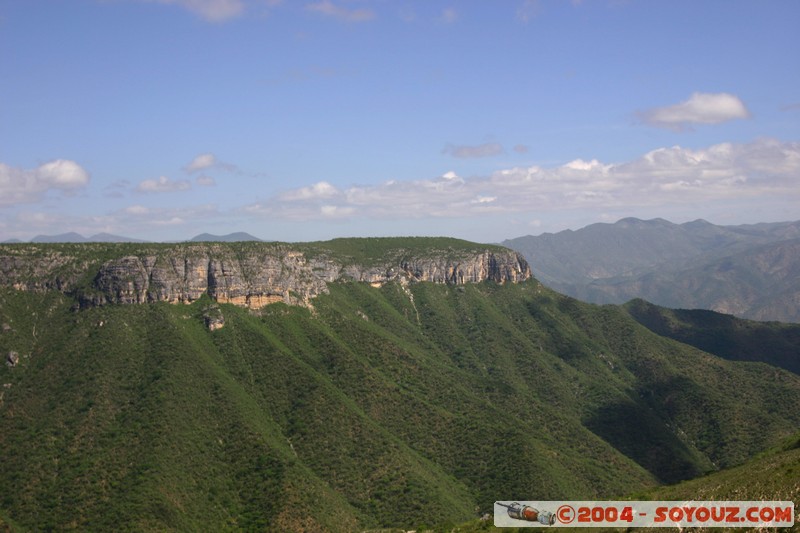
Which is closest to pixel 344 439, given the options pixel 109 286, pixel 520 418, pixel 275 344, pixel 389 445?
pixel 389 445

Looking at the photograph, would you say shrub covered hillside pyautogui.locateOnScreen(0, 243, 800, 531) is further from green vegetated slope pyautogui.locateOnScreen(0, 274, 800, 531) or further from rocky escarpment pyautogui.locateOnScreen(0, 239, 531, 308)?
rocky escarpment pyautogui.locateOnScreen(0, 239, 531, 308)

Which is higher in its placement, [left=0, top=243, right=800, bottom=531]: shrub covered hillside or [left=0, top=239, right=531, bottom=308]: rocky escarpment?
[left=0, top=239, right=531, bottom=308]: rocky escarpment

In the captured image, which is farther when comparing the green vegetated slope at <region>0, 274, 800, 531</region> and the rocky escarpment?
the rocky escarpment

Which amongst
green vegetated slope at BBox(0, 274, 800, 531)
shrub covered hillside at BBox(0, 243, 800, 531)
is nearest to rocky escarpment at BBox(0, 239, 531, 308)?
shrub covered hillside at BBox(0, 243, 800, 531)

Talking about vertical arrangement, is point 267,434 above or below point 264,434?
below

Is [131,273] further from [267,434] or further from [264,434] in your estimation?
[264,434]

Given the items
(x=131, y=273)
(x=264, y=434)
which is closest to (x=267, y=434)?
(x=264, y=434)
